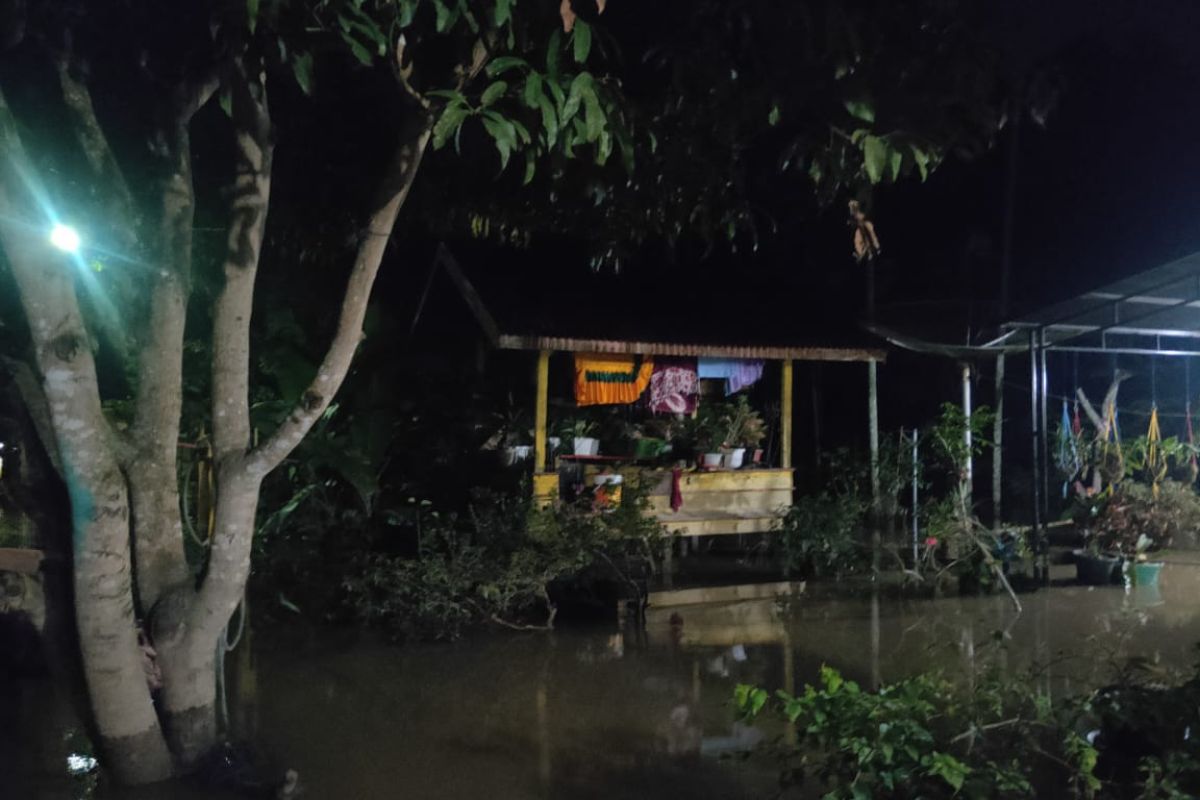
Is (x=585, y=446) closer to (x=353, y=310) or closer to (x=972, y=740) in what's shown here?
(x=353, y=310)

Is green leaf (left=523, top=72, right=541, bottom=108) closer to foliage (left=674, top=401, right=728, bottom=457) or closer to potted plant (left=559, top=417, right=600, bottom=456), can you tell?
potted plant (left=559, top=417, right=600, bottom=456)

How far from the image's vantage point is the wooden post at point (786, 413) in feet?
34.0

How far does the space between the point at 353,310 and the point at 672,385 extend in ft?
19.0

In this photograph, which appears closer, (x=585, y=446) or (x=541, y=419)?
(x=541, y=419)

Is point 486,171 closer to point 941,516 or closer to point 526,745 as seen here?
point 526,745

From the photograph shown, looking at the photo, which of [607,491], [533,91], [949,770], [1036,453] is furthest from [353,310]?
[1036,453]

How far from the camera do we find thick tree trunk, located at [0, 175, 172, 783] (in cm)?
395

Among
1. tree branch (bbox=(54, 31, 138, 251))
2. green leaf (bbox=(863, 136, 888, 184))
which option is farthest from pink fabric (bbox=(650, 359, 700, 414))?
tree branch (bbox=(54, 31, 138, 251))

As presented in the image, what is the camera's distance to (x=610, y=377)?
9.47 metres

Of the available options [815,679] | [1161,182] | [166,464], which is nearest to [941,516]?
[815,679]

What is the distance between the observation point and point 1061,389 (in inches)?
544

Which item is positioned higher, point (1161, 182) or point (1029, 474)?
point (1161, 182)

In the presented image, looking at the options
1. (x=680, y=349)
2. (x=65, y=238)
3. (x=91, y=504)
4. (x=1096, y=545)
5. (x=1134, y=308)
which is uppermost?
(x=1134, y=308)

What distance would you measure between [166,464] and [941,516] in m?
6.60
